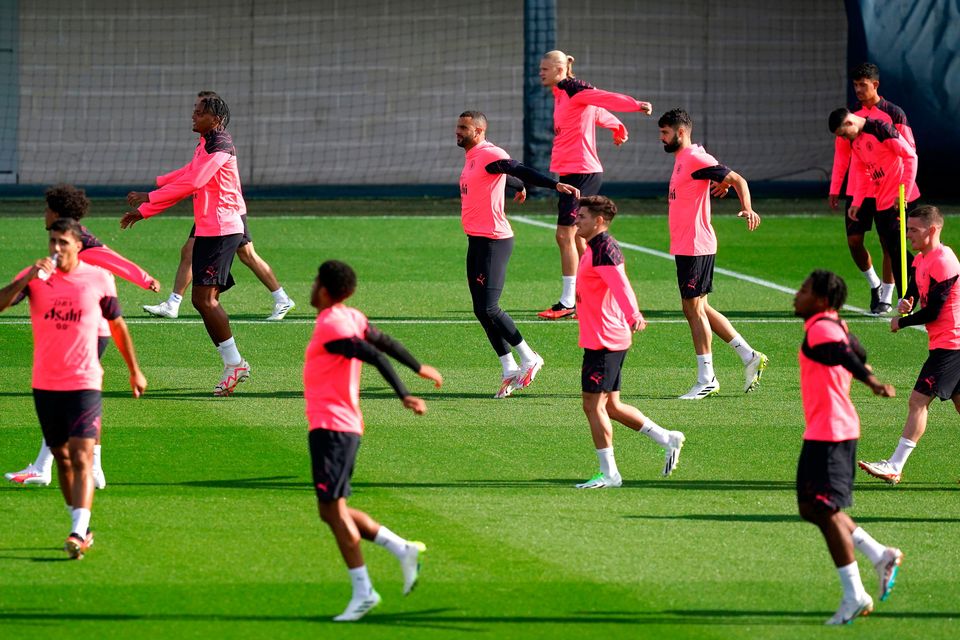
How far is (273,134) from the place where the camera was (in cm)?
2911

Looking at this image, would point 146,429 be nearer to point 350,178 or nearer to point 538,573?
point 538,573

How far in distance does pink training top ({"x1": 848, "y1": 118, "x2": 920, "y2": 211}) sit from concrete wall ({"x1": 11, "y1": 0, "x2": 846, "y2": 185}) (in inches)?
482

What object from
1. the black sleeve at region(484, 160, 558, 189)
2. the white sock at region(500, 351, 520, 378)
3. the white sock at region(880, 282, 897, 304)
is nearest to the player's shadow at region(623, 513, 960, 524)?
the white sock at region(500, 351, 520, 378)

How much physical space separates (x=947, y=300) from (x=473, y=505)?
3.40m

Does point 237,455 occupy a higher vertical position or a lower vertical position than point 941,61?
lower

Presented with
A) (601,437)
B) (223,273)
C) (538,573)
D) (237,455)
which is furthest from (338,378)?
(223,273)

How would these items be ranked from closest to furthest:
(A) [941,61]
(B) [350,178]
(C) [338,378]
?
(C) [338,378] < (A) [941,61] < (B) [350,178]

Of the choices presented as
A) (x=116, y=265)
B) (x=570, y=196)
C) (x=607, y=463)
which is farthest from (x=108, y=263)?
(x=570, y=196)

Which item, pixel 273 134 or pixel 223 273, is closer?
pixel 223 273

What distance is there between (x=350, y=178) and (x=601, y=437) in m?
19.5

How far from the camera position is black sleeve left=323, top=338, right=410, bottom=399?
7461mm

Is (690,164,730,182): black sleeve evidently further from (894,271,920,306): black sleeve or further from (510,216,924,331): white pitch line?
(510,216,924,331): white pitch line

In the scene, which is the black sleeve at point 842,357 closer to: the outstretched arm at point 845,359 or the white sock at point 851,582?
the outstretched arm at point 845,359

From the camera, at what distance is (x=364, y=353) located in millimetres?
7469
